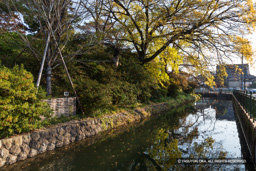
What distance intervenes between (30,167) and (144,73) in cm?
1007

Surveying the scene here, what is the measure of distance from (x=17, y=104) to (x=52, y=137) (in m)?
1.75

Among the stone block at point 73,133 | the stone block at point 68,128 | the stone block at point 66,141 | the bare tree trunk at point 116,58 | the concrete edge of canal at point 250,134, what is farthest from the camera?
the bare tree trunk at point 116,58

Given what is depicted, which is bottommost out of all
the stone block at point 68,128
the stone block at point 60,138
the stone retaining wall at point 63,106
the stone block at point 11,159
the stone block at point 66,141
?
the stone block at point 66,141

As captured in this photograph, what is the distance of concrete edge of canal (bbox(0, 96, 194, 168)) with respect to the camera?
5332 millimetres

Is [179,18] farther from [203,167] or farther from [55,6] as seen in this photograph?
[203,167]

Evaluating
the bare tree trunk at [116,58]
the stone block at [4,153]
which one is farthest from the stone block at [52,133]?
the bare tree trunk at [116,58]

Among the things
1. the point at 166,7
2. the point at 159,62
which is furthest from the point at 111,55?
the point at 166,7

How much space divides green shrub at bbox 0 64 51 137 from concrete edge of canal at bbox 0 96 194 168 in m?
0.31

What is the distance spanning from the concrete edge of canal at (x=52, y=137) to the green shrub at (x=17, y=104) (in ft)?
1.02

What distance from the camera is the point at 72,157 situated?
5.99 meters

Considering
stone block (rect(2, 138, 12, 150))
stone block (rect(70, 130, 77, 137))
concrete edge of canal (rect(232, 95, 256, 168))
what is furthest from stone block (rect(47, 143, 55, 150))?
concrete edge of canal (rect(232, 95, 256, 168))

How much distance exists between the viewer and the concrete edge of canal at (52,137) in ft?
17.5

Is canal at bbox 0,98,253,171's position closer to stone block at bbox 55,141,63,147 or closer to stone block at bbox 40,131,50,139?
stone block at bbox 55,141,63,147

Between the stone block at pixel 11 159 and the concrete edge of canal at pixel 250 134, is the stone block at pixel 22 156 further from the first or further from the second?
the concrete edge of canal at pixel 250 134
